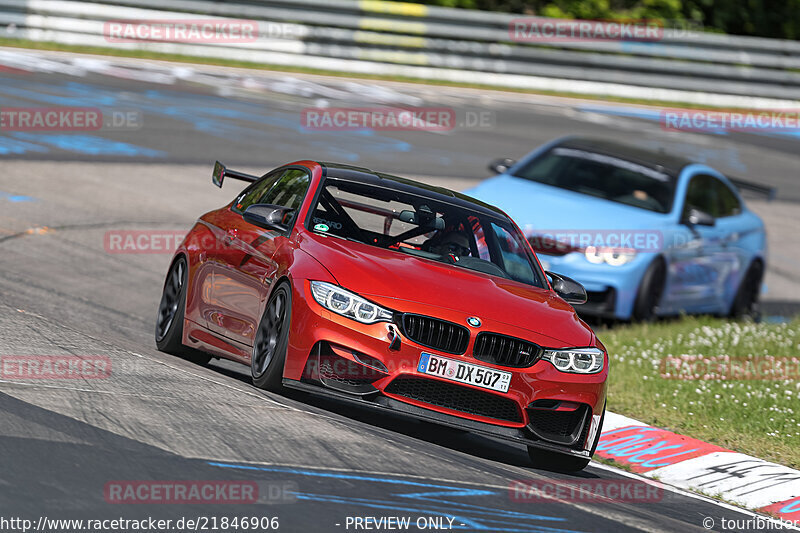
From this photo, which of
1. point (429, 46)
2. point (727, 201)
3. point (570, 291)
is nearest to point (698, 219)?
point (727, 201)

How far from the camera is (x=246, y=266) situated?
8.47 metres

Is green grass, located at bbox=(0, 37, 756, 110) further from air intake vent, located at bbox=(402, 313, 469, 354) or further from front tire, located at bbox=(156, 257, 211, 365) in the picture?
air intake vent, located at bbox=(402, 313, 469, 354)

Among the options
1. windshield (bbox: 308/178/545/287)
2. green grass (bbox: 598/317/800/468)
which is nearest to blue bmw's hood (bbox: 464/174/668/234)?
green grass (bbox: 598/317/800/468)

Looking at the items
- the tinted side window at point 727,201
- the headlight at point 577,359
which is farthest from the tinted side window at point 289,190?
the tinted side window at point 727,201

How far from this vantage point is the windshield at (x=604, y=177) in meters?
14.1

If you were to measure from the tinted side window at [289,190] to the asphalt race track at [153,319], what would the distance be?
1224mm

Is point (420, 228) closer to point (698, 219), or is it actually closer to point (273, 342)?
point (273, 342)

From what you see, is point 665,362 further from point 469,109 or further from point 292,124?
point 469,109

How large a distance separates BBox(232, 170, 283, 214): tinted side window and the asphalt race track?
1.17 m

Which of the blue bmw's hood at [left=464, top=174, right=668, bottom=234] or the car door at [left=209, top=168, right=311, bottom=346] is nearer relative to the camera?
the car door at [left=209, top=168, right=311, bottom=346]

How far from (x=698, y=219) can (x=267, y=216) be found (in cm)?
682

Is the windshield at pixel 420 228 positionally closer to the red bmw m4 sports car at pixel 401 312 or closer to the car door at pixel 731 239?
the red bmw m4 sports car at pixel 401 312

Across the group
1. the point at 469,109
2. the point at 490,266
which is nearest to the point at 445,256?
the point at 490,266

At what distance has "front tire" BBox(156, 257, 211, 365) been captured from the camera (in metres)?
9.26
